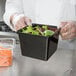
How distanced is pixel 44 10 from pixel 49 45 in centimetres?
53

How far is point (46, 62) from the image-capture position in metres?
0.88

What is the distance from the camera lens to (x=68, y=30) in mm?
1032

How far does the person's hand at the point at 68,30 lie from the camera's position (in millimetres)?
983

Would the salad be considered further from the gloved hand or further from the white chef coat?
the white chef coat

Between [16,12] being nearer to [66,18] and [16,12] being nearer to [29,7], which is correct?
[29,7]

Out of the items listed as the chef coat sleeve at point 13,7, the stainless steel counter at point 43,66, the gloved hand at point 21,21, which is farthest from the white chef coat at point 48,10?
the stainless steel counter at point 43,66

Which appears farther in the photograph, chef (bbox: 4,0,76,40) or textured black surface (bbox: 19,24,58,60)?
chef (bbox: 4,0,76,40)

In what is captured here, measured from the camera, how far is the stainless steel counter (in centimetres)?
79

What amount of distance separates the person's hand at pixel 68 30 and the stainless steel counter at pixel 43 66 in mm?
107

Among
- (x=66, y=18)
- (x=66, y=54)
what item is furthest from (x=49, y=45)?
(x=66, y=18)

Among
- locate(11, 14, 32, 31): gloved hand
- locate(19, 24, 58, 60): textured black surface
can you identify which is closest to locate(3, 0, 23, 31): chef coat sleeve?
locate(11, 14, 32, 31): gloved hand

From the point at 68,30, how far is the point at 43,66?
27 centimetres

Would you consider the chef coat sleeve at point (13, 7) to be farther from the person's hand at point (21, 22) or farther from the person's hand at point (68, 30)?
the person's hand at point (68, 30)

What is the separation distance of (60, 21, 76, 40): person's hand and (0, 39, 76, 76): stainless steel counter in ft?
0.35
